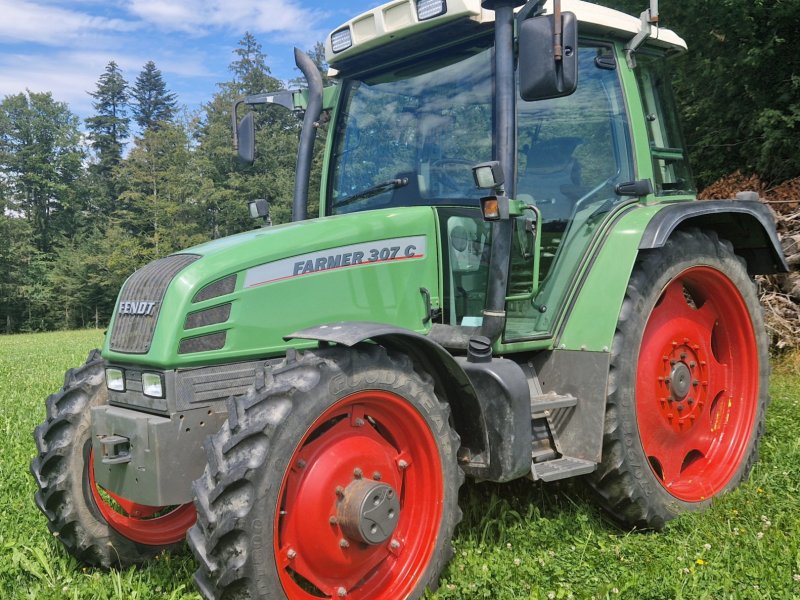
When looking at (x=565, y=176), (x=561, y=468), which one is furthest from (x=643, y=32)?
(x=561, y=468)

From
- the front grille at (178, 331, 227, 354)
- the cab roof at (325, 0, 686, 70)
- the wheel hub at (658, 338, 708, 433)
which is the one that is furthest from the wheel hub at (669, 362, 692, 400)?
the front grille at (178, 331, 227, 354)

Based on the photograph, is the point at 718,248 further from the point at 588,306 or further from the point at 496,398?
the point at 496,398

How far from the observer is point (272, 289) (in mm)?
3023

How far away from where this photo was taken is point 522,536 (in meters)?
3.62

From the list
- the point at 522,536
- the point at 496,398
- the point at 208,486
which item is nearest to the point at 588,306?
the point at 496,398

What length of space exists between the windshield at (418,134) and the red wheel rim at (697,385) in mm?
1364

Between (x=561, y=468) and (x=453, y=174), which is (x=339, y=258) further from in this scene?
(x=561, y=468)

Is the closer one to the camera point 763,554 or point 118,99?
point 763,554

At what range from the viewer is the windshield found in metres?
3.60

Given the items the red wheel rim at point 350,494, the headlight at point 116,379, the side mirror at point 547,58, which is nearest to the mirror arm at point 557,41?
the side mirror at point 547,58

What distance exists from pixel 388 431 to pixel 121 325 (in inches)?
48.2

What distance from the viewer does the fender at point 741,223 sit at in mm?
3785

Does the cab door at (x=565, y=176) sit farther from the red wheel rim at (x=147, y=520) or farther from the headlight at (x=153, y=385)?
the red wheel rim at (x=147, y=520)

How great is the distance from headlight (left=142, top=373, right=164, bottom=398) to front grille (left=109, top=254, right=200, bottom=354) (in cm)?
11
